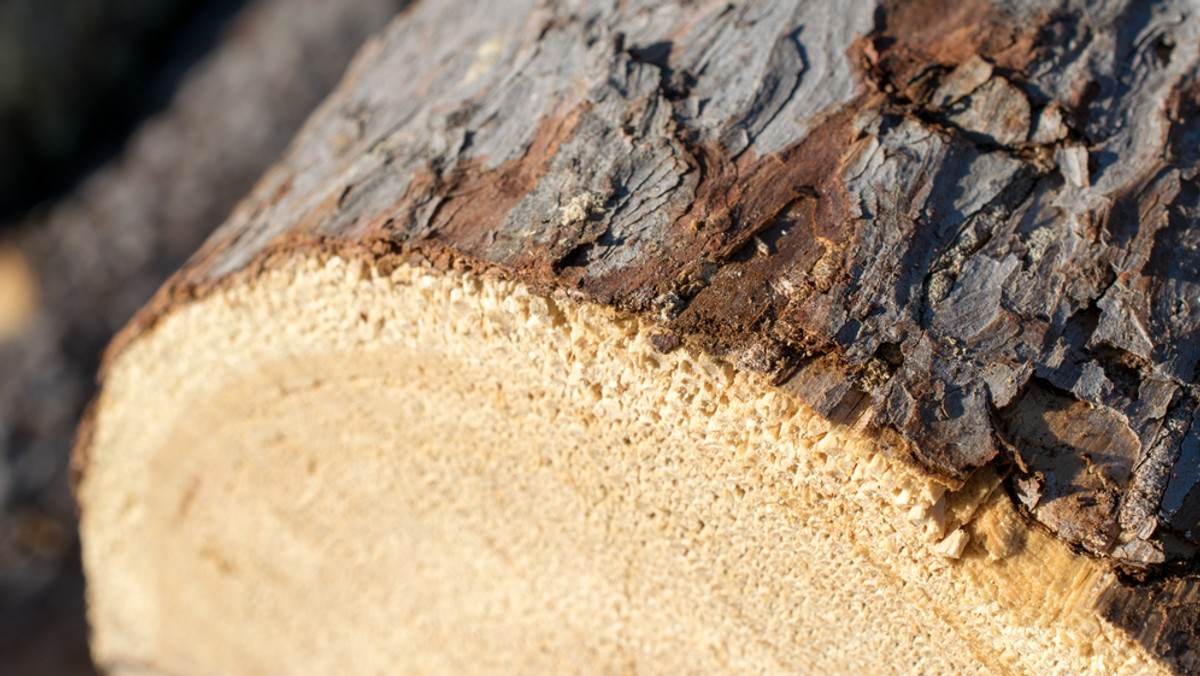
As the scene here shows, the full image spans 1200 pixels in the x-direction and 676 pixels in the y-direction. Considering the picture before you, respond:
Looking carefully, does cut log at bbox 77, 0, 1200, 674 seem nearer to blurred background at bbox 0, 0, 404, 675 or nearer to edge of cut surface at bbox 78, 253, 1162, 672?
edge of cut surface at bbox 78, 253, 1162, 672

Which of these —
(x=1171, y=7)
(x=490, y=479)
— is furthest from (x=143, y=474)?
(x=1171, y=7)

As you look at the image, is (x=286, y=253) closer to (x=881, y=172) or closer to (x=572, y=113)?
(x=572, y=113)

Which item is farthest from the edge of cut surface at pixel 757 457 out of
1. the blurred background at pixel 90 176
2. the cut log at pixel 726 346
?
the blurred background at pixel 90 176

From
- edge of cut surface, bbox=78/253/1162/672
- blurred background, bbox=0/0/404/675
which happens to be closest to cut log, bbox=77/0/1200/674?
edge of cut surface, bbox=78/253/1162/672

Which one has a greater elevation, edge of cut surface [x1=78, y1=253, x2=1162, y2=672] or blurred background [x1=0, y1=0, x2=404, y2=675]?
blurred background [x1=0, y1=0, x2=404, y2=675]

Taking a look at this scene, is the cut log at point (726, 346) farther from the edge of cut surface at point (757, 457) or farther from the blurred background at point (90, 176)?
the blurred background at point (90, 176)

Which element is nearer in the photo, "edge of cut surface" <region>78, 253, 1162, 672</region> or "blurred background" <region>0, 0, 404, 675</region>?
"edge of cut surface" <region>78, 253, 1162, 672</region>
